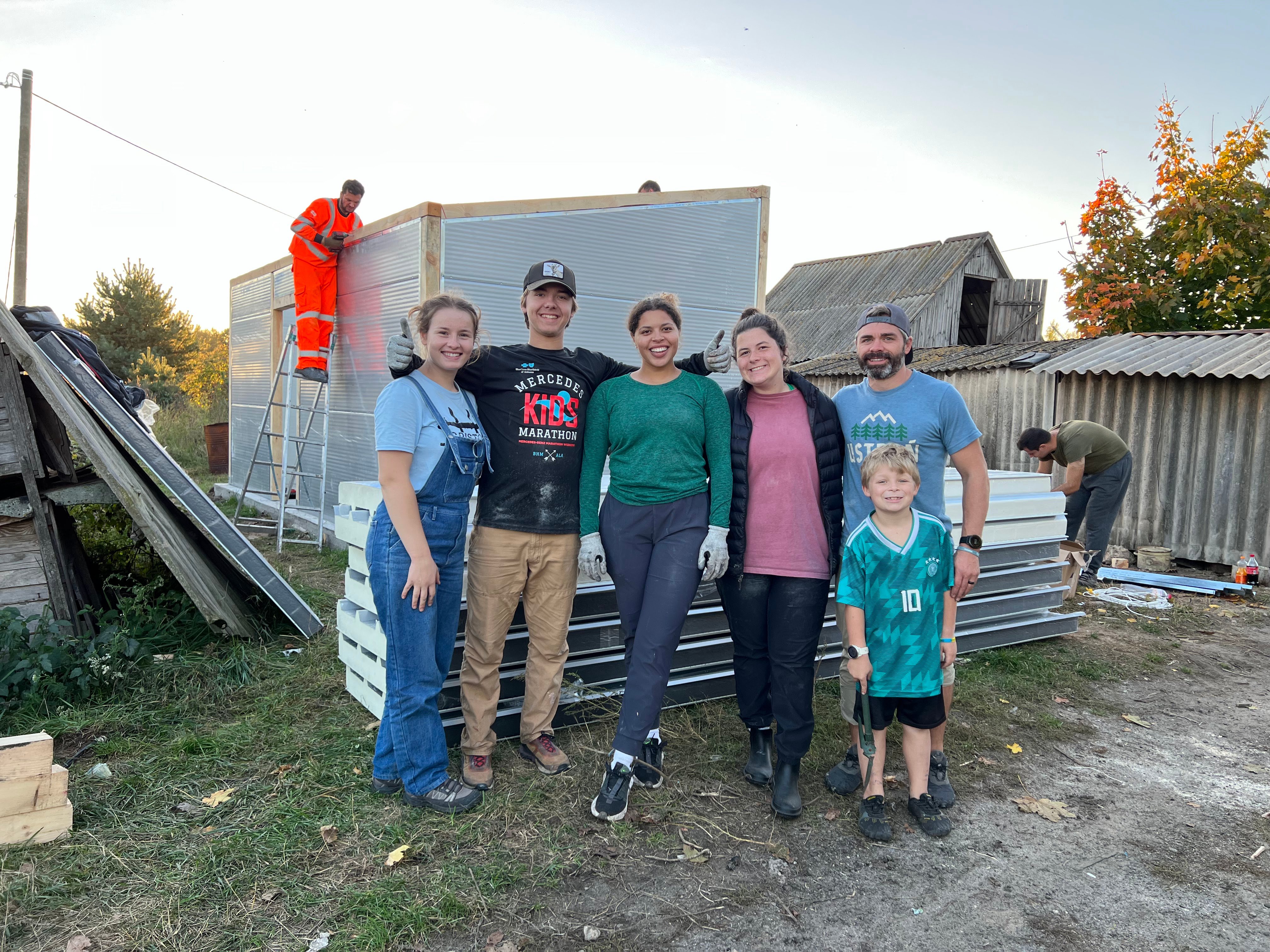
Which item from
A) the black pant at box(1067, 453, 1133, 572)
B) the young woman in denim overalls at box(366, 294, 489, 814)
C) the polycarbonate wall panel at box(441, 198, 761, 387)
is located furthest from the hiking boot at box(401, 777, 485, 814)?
the black pant at box(1067, 453, 1133, 572)

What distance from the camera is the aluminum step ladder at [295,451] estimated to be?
886cm

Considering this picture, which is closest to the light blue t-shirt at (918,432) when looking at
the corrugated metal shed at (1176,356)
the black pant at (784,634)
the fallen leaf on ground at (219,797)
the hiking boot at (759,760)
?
the black pant at (784,634)

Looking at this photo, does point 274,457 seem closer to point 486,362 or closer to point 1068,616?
point 486,362

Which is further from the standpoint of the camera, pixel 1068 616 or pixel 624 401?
pixel 1068 616

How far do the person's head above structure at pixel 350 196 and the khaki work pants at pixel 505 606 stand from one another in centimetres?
654

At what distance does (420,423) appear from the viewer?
121 inches

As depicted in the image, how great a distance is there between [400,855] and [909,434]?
2.57 meters

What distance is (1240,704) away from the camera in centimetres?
500

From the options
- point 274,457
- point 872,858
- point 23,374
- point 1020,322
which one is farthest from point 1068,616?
point 1020,322

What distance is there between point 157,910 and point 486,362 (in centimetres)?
225

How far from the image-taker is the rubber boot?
331cm

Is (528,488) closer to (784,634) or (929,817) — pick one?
(784,634)

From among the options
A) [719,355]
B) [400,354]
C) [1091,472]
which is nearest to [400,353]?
[400,354]

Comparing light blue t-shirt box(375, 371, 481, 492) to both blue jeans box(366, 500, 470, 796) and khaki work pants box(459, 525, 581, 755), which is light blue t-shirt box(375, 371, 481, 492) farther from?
khaki work pants box(459, 525, 581, 755)
